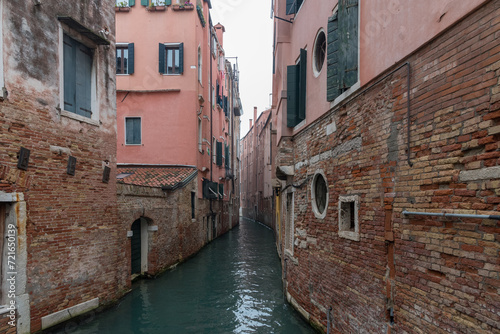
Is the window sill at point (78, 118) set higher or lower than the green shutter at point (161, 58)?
lower

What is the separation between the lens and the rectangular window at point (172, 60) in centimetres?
1408

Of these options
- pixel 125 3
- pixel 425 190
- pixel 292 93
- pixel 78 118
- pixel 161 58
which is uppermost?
pixel 125 3

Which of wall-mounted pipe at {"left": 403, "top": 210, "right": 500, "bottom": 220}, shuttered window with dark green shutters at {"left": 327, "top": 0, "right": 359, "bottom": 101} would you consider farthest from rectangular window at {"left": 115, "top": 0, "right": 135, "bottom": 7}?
wall-mounted pipe at {"left": 403, "top": 210, "right": 500, "bottom": 220}

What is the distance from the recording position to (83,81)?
6.89 metres

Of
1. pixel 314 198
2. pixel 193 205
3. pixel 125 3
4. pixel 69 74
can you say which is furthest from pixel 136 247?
pixel 125 3

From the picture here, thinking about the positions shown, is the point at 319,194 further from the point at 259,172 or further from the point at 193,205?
the point at 259,172

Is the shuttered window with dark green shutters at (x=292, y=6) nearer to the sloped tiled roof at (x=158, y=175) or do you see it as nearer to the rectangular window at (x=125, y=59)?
the sloped tiled roof at (x=158, y=175)

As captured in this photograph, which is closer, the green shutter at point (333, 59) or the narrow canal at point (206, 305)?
the green shutter at point (333, 59)

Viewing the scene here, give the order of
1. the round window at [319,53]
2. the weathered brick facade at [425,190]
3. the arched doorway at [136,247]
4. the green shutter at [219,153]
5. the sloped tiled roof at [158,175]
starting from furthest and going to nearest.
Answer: the green shutter at [219,153] → the sloped tiled roof at [158,175] → the arched doorway at [136,247] → the round window at [319,53] → the weathered brick facade at [425,190]

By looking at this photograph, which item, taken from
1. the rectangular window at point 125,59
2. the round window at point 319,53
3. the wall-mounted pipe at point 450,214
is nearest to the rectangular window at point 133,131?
the rectangular window at point 125,59

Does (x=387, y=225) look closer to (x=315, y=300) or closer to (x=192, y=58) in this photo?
(x=315, y=300)

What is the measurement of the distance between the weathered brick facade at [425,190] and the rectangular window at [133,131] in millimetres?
10553

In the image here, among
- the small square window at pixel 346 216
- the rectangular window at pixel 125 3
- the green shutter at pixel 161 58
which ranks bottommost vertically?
the small square window at pixel 346 216

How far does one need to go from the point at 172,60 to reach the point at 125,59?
196 centimetres
